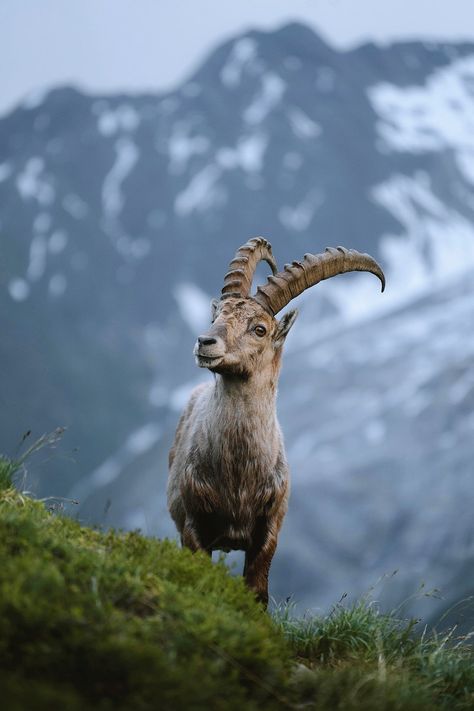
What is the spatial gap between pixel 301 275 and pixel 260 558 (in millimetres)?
2321

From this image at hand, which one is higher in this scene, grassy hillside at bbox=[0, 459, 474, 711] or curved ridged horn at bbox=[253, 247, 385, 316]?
curved ridged horn at bbox=[253, 247, 385, 316]

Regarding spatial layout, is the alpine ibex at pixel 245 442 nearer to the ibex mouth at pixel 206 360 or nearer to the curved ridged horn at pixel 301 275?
the curved ridged horn at pixel 301 275

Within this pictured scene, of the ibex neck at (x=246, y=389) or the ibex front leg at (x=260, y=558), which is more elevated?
the ibex neck at (x=246, y=389)

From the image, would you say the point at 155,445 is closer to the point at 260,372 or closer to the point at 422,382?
the point at 422,382

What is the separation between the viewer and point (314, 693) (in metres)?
4.96

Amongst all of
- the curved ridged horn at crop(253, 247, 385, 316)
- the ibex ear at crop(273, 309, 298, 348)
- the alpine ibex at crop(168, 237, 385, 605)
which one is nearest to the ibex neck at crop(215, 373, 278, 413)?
the alpine ibex at crop(168, 237, 385, 605)

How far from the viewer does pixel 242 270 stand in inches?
313

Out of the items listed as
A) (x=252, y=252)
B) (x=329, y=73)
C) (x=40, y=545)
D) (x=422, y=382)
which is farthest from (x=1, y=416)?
(x=329, y=73)

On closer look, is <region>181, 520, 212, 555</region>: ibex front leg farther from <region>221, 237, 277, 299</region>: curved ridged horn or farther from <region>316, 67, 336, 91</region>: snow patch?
<region>316, 67, 336, 91</region>: snow patch

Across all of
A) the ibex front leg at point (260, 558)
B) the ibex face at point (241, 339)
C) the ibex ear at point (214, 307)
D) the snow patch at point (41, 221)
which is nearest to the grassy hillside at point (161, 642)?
the ibex front leg at point (260, 558)

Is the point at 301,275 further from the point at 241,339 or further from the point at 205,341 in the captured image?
the point at 205,341

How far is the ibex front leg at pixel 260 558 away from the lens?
7.64 metres

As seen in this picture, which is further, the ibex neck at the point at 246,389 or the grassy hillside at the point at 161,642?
the ibex neck at the point at 246,389

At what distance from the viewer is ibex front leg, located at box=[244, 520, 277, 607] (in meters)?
7.64
